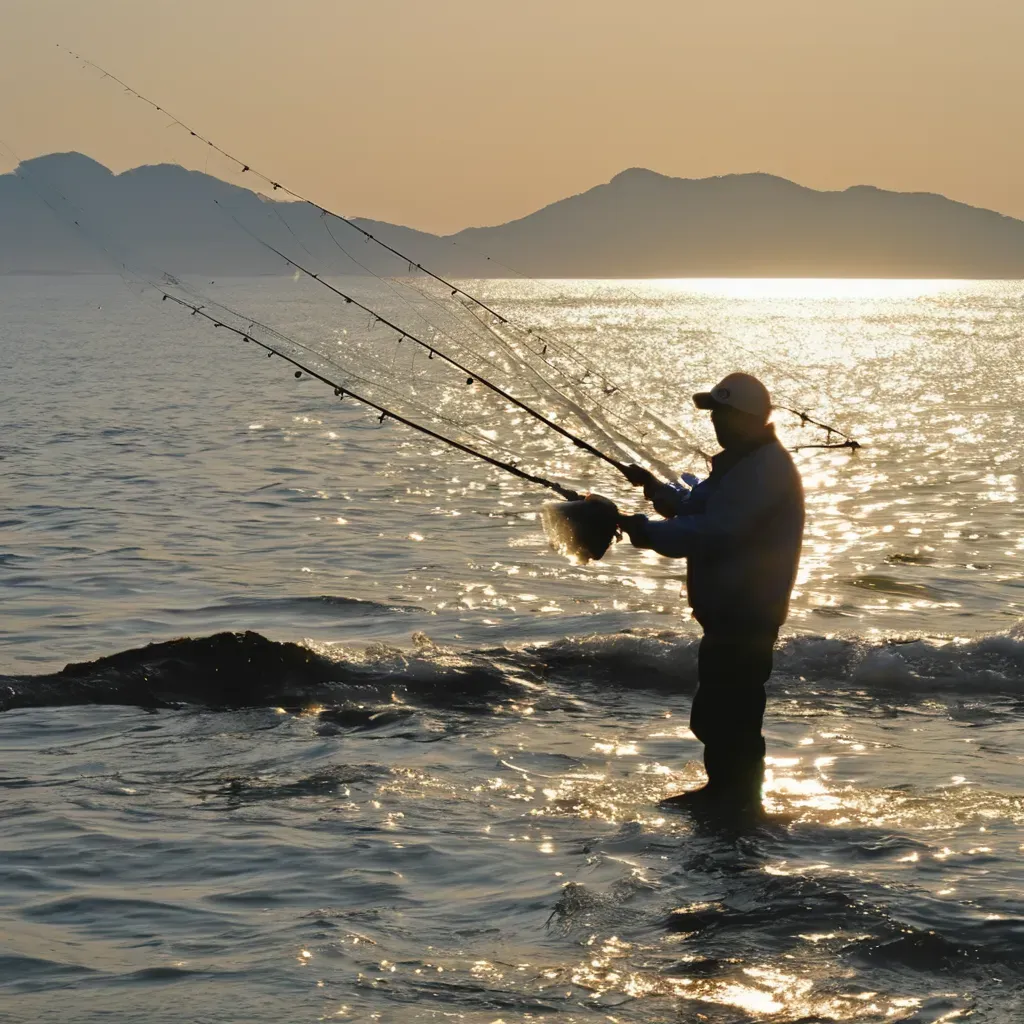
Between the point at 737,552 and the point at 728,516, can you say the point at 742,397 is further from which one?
the point at 737,552

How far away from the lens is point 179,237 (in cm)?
19700

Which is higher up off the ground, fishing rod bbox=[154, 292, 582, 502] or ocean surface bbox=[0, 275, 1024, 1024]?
fishing rod bbox=[154, 292, 582, 502]

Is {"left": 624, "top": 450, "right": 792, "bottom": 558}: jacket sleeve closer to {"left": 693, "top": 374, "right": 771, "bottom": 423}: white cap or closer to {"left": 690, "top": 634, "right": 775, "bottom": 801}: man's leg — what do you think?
{"left": 693, "top": 374, "right": 771, "bottom": 423}: white cap

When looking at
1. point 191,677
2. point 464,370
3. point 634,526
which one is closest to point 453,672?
point 191,677

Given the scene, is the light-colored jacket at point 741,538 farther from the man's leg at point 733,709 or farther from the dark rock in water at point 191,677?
the dark rock in water at point 191,677

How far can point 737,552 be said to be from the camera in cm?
685

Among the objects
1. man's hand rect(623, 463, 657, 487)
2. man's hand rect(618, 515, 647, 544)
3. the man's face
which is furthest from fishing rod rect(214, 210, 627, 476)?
the man's face

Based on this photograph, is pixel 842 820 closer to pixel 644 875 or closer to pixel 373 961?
pixel 644 875

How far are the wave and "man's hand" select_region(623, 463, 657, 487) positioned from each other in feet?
9.19

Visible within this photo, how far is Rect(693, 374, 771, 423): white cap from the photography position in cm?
Answer: 680

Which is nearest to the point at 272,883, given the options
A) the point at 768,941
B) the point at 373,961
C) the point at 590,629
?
the point at 373,961

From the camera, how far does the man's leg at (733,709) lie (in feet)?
23.1

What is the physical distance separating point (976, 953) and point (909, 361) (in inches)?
2881

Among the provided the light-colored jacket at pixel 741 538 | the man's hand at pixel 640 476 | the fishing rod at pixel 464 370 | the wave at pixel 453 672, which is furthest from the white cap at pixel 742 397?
the wave at pixel 453 672
